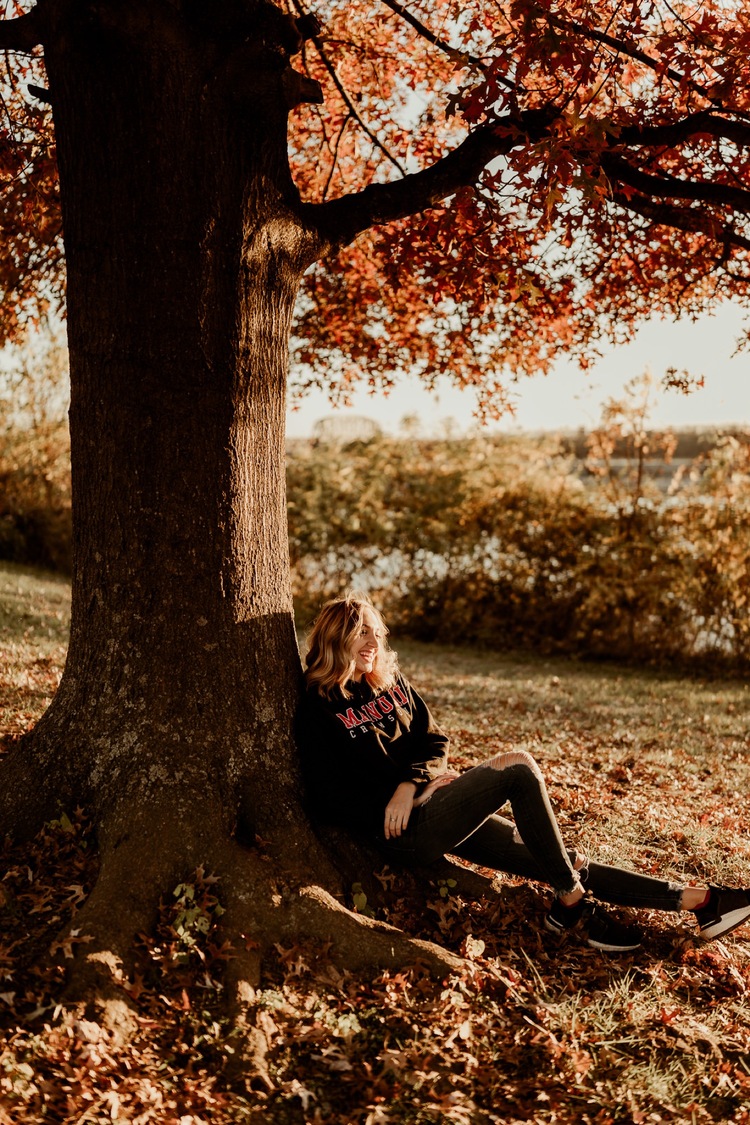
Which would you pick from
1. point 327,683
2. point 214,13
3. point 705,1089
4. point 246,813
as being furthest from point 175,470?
point 705,1089

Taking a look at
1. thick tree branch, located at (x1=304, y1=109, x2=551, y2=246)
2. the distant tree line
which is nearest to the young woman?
thick tree branch, located at (x1=304, y1=109, x2=551, y2=246)

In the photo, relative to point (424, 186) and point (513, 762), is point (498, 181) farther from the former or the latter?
point (513, 762)

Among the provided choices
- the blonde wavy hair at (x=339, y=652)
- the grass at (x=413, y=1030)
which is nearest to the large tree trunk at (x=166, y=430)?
the blonde wavy hair at (x=339, y=652)

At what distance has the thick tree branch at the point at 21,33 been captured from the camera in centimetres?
462

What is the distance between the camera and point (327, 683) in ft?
14.5

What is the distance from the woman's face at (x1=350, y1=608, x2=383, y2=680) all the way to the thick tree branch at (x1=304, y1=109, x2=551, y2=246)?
78.9 inches

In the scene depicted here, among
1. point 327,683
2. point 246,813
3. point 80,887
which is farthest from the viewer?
point 327,683

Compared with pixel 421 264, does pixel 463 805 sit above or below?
below

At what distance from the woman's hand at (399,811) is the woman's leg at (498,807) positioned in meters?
0.08

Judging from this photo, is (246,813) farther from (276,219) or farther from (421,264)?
(421,264)

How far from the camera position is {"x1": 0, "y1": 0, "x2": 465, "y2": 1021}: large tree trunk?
4.11 metres

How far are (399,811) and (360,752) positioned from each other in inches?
12.9

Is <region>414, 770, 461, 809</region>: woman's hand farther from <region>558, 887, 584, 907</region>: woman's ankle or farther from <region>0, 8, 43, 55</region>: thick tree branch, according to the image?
<region>0, 8, 43, 55</region>: thick tree branch

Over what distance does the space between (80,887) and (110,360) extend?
2.33m
